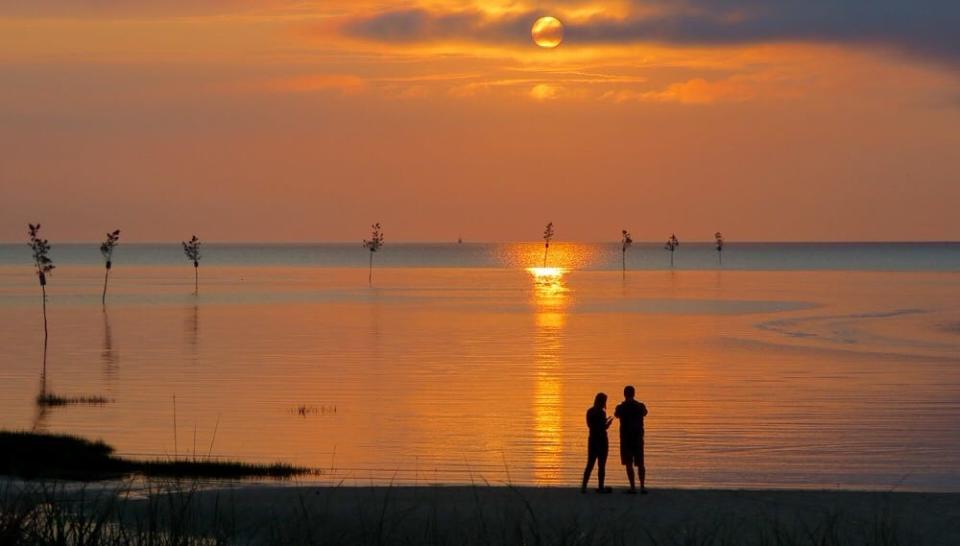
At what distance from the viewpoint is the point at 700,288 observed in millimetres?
164000

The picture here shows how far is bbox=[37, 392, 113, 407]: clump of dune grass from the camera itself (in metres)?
48.2

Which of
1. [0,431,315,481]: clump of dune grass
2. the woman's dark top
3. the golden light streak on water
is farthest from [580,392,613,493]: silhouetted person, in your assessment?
[0,431,315,481]: clump of dune grass

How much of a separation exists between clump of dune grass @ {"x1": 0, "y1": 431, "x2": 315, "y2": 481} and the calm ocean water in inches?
86.0

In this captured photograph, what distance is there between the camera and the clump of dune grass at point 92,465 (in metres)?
29.6

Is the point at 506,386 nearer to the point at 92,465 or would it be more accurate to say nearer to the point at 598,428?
the point at 92,465

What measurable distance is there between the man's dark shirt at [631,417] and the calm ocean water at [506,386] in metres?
3.41

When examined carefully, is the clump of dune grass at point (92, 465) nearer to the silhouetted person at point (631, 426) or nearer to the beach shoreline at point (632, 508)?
the beach shoreline at point (632, 508)

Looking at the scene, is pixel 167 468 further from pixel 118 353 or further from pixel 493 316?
pixel 493 316

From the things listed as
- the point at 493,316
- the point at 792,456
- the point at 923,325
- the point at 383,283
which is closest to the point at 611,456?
the point at 792,456

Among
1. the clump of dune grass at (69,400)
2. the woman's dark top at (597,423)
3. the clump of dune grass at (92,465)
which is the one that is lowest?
the clump of dune grass at (92,465)

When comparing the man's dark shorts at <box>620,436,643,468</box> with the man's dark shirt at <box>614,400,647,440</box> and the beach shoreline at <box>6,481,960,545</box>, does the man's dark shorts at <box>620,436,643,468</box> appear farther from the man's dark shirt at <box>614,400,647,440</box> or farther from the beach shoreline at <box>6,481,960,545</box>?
the beach shoreline at <box>6,481,960,545</box>

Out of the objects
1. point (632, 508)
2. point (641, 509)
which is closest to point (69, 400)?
point (641, 509)

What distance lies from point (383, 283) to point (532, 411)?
5808 inches

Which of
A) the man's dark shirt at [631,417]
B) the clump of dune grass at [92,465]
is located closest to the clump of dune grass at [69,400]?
the clump of dune grass at [92,465]
